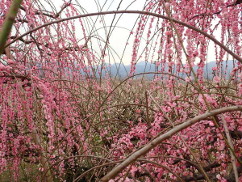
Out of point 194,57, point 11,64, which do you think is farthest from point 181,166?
point 11,64

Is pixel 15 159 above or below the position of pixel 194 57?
below

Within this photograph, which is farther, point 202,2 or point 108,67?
point 108,67

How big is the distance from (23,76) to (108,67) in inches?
54.5

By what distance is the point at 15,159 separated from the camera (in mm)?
2986

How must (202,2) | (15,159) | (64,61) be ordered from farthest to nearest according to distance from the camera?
(15,159), (64,61), (202,2)

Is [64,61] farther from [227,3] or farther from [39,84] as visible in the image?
[227,3]

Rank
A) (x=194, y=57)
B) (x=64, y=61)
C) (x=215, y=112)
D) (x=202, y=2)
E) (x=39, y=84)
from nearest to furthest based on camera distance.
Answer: (x=215, y=112) → (x=194, y=57) → (x=39, y=84) → (x=202, y=2) → (x=64, y=61)

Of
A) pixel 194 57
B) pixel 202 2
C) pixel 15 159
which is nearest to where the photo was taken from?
pixel 194 57

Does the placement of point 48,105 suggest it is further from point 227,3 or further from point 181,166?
point 227,3

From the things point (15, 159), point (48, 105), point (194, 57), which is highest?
point (194, 57)

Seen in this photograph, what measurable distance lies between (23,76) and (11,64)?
5.6 inches

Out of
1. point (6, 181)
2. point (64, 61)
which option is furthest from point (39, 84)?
point (6, 181)

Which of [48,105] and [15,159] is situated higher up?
[48,105]

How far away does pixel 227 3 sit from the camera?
1.91 metres
